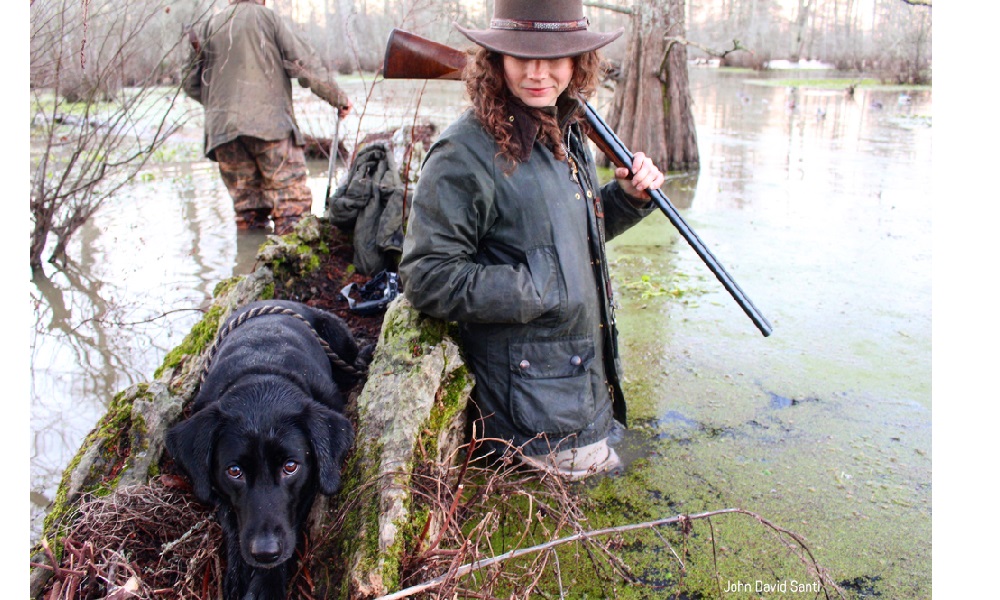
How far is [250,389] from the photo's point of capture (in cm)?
285

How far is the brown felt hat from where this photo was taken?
2.99 m

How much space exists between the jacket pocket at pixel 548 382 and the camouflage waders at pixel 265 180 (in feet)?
17.8

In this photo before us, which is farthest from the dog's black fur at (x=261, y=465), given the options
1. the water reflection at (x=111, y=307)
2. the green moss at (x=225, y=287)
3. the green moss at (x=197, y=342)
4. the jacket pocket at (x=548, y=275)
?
the green moss at (x=225, y=287)

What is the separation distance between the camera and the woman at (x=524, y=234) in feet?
10.2

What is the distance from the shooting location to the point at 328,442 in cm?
276

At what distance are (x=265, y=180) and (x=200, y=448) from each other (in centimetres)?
605

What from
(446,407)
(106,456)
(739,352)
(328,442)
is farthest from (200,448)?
(739,352)

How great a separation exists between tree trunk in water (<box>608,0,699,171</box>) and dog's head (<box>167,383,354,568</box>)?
30.8 ft

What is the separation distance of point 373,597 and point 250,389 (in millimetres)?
992

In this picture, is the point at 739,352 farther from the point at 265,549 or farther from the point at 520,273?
the point at 265,549

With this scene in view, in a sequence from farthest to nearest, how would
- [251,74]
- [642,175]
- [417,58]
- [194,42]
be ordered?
1. [251,74]
2. [194,42]
3. [417,58]
4. [642,175]

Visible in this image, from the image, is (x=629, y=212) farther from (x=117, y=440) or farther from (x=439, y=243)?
(x=117, y=440)

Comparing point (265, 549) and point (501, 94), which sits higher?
point (501, 94)

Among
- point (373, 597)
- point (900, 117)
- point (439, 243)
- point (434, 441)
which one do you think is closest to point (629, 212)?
point (439, 243)
